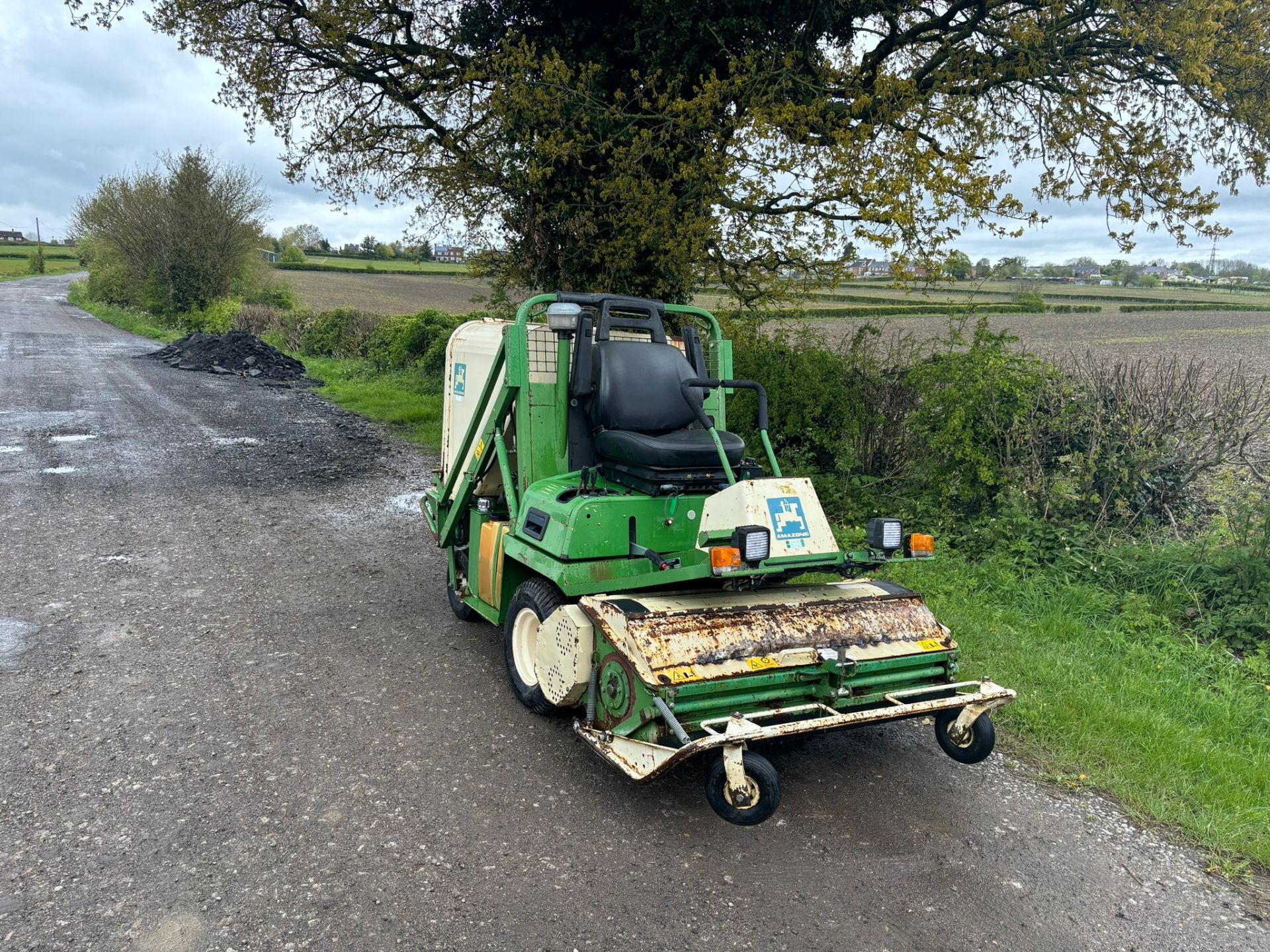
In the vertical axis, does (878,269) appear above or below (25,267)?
below

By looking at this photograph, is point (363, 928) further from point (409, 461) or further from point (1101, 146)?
point (1101, 146)

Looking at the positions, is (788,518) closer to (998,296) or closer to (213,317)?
(998,296)

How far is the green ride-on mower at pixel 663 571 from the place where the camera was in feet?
11.3

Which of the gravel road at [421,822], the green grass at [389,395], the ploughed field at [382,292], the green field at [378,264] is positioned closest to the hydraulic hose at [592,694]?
the gravel road at [421,822]

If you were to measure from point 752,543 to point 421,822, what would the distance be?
172 cm

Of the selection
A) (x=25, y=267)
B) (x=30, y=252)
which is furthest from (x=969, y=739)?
(x=30, y=252)

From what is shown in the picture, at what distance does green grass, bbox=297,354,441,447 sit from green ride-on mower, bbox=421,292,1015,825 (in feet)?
23.7

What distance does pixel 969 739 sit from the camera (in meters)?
3.77

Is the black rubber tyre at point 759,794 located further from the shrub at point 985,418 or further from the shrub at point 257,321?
the shrub at point 257,321

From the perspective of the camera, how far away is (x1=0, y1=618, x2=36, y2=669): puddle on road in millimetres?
4824

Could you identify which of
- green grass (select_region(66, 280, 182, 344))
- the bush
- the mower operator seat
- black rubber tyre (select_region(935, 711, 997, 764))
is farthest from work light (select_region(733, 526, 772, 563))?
green grass (select_region(66, 280, 182, 344))

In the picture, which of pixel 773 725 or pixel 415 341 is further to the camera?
pixel 415 341

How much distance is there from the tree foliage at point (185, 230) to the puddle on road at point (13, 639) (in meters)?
29.2

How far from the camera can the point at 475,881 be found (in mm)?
3098
